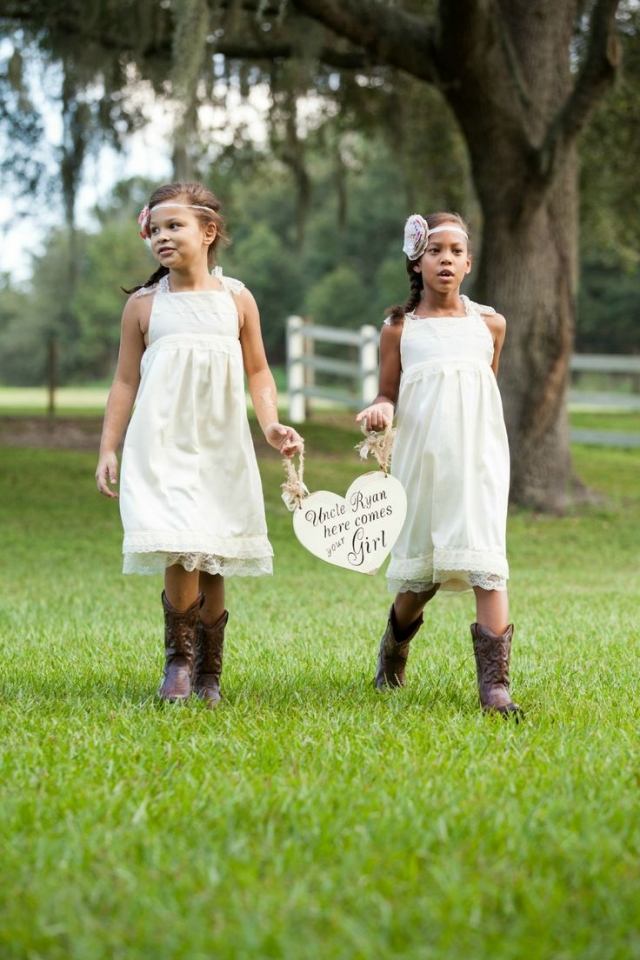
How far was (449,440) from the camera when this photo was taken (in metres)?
4.10

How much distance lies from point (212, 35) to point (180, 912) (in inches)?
404

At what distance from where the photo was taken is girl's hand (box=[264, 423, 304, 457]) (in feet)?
13.2

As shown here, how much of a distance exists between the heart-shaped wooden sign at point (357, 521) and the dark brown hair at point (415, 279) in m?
0.52

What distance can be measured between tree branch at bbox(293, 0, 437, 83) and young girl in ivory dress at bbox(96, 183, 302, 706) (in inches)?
258

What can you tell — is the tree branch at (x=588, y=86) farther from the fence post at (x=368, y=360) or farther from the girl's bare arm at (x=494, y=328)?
the fence post at (x=368, y=360)

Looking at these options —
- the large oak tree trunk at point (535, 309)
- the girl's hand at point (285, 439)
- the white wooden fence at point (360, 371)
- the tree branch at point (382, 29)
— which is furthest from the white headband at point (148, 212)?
the white wooden fence at point (360, 371)

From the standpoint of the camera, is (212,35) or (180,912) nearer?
(180,912)

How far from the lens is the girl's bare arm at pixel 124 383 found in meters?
4.17

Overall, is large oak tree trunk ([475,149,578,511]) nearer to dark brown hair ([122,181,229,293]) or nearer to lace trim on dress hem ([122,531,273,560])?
dark brown hair ([122,181,229,293])

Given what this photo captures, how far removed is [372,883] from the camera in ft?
7.95

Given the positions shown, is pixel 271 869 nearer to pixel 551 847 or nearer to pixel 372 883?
pixel 372 883

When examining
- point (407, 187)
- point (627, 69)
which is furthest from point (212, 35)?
point (627, 69)

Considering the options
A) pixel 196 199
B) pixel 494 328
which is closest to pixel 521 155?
pixel 494 328

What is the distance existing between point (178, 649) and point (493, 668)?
Result: 0.94m
